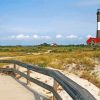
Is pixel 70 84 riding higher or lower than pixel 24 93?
higher

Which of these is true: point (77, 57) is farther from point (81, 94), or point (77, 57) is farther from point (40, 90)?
point (81, 94)

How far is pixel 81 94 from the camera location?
27.7ft

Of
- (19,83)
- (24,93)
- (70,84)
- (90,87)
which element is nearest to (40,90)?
(24,93)

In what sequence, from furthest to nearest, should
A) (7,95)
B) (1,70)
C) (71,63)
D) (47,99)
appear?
(71,63), (1,70), (7,95), (47,99)

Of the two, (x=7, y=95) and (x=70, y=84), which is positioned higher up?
(x=70, y=84)

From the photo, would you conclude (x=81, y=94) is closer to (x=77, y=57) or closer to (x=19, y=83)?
(x=19, y=83)

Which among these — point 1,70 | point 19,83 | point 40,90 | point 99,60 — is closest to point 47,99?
point 40,90

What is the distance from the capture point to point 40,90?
17.2 metres

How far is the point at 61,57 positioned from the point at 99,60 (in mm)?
3410

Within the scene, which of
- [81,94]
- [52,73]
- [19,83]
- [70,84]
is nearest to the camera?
[81,94]

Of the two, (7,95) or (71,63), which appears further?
(71,63)

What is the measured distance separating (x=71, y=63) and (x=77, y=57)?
177cm

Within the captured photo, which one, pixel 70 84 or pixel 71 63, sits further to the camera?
pixel 71 63

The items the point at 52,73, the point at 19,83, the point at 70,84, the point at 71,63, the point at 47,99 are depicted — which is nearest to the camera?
the point at 70,84
